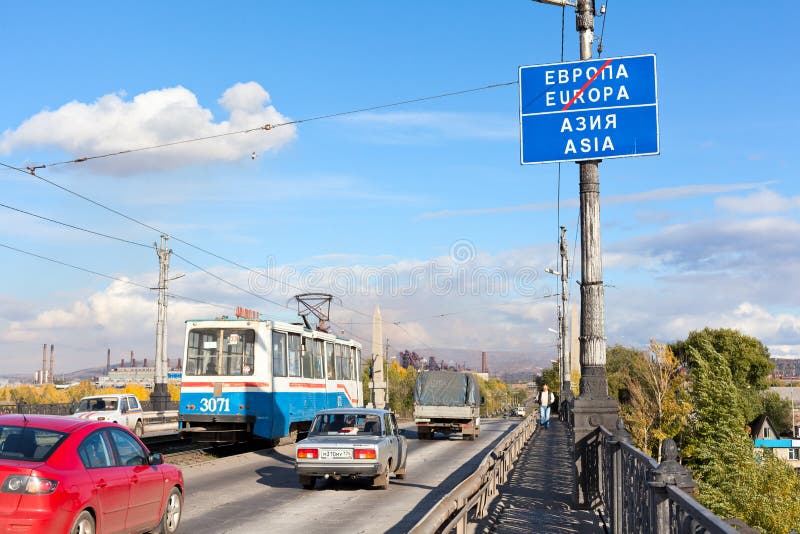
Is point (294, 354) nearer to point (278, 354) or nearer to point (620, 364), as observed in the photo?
point (278, 354)

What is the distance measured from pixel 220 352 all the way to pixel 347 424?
8613 millimetres

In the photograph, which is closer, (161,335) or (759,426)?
(161,335)

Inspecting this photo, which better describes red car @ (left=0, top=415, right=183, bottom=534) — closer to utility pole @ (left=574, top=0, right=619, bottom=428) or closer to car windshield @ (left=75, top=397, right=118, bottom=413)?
utility pole @ (left=574, top=0, right=619, bottom=428)

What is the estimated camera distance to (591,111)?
1395 centimetres

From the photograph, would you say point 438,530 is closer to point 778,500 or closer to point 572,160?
point 572,160

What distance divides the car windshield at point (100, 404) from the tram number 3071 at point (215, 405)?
8.95 meters

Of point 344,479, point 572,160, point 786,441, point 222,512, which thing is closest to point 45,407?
point 344,479

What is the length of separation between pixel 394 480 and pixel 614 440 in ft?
31.4

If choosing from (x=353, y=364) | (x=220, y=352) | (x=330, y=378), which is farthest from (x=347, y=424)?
(x=353, y=364)

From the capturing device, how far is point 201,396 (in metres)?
24.7

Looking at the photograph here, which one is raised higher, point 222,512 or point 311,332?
point 311,332

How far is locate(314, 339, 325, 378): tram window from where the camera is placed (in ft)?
97.0

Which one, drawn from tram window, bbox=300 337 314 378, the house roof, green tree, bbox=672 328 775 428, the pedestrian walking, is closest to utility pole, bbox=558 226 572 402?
the pedestrian walking

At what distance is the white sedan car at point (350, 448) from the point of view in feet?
53.4
